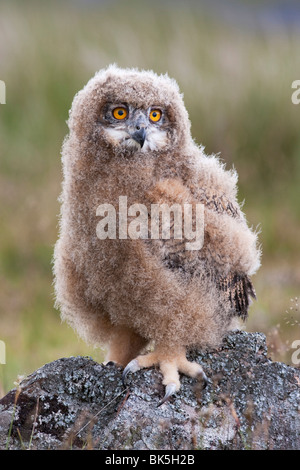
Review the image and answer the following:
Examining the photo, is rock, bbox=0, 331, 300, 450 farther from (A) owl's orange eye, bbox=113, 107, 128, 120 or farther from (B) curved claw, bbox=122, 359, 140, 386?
(A) owl's orange eye, bbox=113, 107, 128, 120

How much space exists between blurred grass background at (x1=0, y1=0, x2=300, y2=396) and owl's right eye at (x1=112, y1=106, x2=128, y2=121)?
12.0 feet

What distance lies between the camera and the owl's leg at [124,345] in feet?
13.4

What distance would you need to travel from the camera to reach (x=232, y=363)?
3771mm

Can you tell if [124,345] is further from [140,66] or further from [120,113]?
[140,66]

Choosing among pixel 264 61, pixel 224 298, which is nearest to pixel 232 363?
pixel 224 298

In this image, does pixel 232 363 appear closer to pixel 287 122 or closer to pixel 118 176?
pixel 118 176

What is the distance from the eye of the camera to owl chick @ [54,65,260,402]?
11.6 feet

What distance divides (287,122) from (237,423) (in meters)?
6.69

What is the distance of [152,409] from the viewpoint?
3.45 metres

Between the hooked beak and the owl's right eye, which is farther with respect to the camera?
the owl's right eye

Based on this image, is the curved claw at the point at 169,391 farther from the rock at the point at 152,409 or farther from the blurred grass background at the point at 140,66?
the blurred grass background at the point at 140,66
